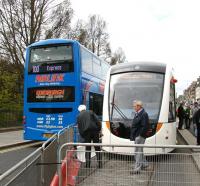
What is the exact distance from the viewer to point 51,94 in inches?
730

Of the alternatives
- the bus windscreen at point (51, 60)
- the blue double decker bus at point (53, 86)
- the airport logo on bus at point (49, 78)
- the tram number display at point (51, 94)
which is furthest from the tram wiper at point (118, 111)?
the airport logo on bus at point (49, 78)

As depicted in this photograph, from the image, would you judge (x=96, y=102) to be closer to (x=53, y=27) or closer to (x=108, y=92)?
(x=108, y=92)

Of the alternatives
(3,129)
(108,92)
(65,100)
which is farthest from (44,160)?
(3,129)

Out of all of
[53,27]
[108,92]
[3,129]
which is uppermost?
[53,27]

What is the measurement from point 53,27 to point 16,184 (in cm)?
3642

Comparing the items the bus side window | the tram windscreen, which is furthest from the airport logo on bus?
the tram windscreen

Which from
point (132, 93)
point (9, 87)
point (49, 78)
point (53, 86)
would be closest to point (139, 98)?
point (132, 93)

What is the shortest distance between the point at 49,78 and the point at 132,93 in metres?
4.45

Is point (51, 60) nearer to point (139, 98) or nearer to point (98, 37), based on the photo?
point (139, 98)

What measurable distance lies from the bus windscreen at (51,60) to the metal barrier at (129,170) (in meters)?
10.5

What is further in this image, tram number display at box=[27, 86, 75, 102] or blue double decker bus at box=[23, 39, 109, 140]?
tram number display at box=[27, 86, 75, 102]

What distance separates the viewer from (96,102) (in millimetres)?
21578

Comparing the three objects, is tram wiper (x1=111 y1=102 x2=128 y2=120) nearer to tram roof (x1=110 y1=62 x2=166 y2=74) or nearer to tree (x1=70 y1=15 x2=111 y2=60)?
tram roof (x1=110 y1=62 x2=166 y2=74)

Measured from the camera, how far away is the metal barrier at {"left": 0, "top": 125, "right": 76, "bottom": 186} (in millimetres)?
5424
